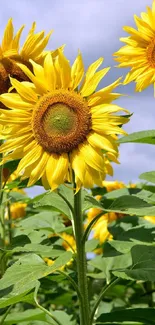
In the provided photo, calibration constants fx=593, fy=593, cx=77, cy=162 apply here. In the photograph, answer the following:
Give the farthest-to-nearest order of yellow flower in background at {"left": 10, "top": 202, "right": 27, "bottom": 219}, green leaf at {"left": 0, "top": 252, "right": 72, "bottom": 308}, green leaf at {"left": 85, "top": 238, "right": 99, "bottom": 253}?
yellow flower in background at {"left": 10, "top": 202, "right": 27, "bottom": 219}, green leaf at {"left": 85, "top": 238, "right": 99, "bottom": 253}, green leaf at {"left": 0, "top": 252, "right": 72, "bottom": 308}

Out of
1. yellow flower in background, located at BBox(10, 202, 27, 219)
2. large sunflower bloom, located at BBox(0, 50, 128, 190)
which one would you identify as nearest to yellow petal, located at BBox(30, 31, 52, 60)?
large sunflower bloom, located at BBox(0, 50, 128, 190)

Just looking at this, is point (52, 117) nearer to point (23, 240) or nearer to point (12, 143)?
point (12, 143)

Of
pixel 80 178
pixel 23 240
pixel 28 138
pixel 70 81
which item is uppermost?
pixel 70 81

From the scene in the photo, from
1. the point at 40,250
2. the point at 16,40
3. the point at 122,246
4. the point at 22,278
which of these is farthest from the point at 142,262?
the point at 16,40

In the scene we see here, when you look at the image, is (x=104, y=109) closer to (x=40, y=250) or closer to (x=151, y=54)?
(x=40, y=250)

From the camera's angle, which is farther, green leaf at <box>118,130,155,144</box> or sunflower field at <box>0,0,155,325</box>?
green leaf at <box>118,130,155,144</box>

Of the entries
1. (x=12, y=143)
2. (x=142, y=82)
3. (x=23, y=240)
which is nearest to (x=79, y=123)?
(x=12, y=143)

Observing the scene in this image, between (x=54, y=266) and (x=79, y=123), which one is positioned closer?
(x=54, y=266)

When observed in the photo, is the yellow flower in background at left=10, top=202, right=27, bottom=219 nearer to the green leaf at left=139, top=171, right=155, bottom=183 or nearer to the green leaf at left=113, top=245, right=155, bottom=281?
the green leaf at left=139, top=171, right=155, bottom=183
